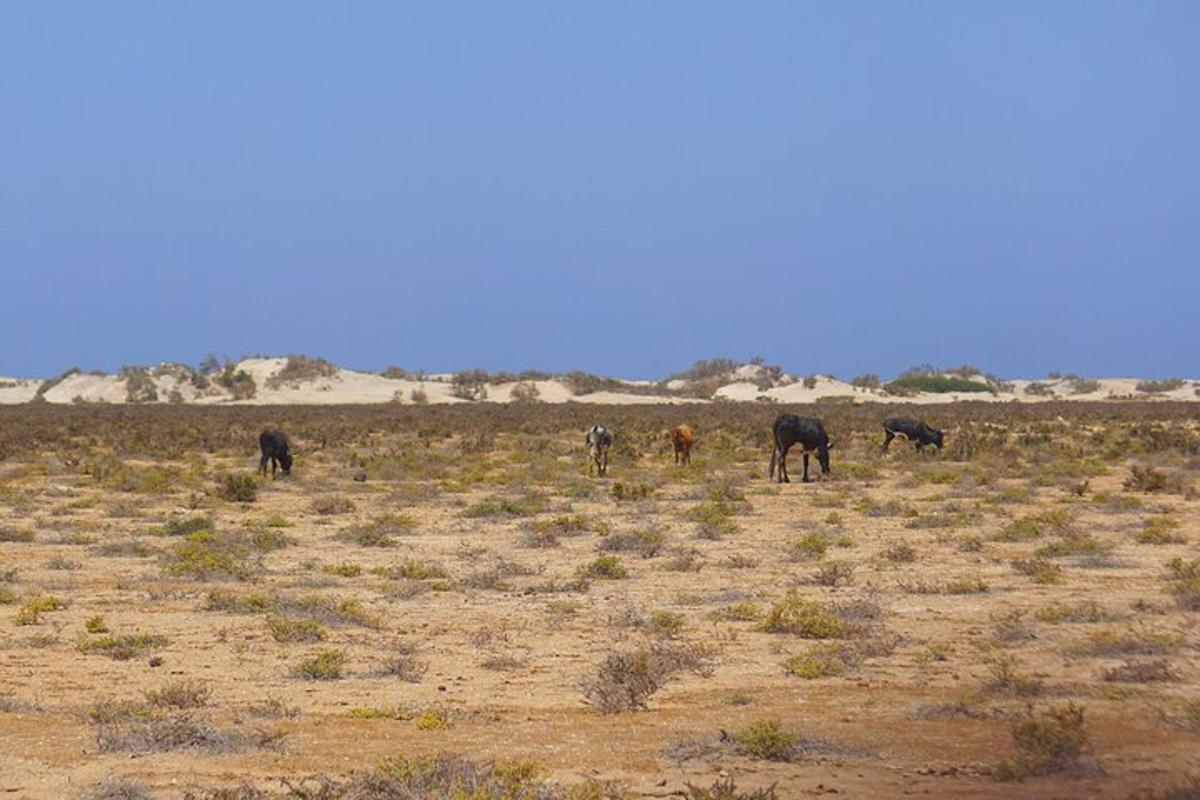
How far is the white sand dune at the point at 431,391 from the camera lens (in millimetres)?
92688

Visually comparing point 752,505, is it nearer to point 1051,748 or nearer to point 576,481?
point 576,481

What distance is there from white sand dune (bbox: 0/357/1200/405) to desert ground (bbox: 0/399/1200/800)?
63.9m

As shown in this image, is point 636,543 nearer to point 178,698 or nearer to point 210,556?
point 210,556

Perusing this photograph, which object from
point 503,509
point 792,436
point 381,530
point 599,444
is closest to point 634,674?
point 381,530

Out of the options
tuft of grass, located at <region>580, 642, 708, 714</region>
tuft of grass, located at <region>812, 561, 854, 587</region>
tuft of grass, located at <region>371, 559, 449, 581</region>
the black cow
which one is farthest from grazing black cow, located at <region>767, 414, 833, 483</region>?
tuft of grass, located at <region>580, 642, 708, 714</region>

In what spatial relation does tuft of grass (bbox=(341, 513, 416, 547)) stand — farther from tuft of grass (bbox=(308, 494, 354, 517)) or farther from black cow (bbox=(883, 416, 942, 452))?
black cow (bbox=(883, 416, 942, 452))

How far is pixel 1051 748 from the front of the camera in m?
8.27

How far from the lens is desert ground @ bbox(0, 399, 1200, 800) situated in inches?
333

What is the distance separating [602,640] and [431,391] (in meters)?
84.9

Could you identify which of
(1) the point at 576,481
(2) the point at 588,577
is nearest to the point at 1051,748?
(2) the point at 588,577

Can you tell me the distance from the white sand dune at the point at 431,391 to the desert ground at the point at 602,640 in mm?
63857

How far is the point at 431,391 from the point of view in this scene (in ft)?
317

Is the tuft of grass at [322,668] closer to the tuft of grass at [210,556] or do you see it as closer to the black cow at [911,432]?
the tuft of grass at [210,556]

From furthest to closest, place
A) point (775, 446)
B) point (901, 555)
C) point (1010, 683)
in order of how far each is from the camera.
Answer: point (775, 446) < point (901, 555) < point (1010, 683)
